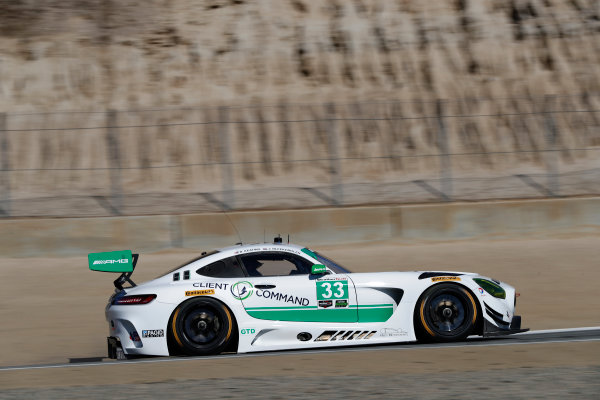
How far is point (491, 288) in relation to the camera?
8.87 m

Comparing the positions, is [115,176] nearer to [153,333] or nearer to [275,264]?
[275,264]

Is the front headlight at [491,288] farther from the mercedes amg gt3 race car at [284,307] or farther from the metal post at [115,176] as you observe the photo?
the metal post at [115,176]

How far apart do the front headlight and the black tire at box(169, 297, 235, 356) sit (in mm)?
2501

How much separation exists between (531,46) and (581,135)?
230 inches

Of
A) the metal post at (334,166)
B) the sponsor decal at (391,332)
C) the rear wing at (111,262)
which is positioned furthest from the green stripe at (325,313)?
the metal post at (334,166)

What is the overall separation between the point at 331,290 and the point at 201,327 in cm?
131

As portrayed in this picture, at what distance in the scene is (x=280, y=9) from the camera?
25891mm

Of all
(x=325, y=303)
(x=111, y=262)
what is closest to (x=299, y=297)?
(x=325, y=303)

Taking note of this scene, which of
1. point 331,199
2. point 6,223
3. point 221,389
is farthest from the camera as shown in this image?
point 331,199

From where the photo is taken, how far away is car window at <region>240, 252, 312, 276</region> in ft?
29.0

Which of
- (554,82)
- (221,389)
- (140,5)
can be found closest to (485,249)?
(221,389)

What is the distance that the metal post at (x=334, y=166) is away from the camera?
640 inches

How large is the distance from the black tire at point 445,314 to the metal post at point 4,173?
951 centimetres

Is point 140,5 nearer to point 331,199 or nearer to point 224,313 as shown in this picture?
point 331,199
